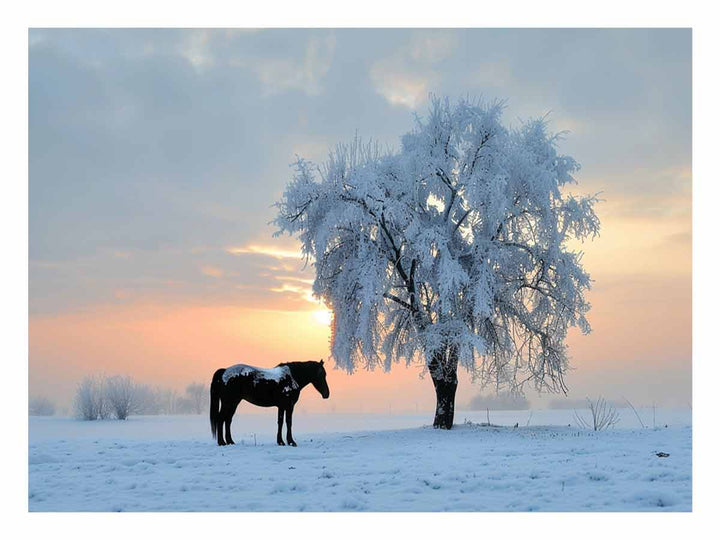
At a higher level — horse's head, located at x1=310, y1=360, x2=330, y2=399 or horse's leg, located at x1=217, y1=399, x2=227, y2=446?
horse's head, located at x1=310, y1=360, x2=330, y2=399

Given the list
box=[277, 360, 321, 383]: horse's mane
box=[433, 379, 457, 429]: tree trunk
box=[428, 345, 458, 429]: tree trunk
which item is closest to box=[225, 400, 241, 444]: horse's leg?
box=[277, 360, 321, 383]: horse's mane

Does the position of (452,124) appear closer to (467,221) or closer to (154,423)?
(467,221)

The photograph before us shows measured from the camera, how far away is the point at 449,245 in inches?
786

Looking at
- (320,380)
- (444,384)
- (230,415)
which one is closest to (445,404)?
(444,384)

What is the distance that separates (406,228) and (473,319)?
10.8 ft

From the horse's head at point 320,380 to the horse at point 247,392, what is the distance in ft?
2.00

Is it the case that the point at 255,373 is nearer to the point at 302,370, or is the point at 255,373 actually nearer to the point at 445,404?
the point at 302,370

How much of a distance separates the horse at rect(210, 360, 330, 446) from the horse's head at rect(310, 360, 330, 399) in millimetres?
608

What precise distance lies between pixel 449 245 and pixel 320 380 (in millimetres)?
6031

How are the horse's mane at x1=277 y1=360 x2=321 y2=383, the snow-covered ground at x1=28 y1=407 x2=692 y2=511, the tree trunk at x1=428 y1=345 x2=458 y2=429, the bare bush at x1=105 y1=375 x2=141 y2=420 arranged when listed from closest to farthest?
the snow-covered ground at x1=28 y1=407 x2=692 y2=511 < the horse's mane at x1=277 y1=360 x2=321 y2=383 < the tree trunk at x1=428 y1=345 x2=458 y2=429 < the bare bush at x1=105 y1=375 x2=141 y2=420

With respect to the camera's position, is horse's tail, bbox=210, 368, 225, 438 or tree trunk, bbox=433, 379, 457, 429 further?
tree trunk, bbox=433, 379, 457, 429

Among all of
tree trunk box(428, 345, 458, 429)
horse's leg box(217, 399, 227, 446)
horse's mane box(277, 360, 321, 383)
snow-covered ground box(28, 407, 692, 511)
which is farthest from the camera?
Answer: tree trunk box(428, 345, 458, 429)

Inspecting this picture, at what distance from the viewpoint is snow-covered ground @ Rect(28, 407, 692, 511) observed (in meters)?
9.22

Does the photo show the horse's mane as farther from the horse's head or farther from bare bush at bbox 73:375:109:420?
bare bush at bbox 73:375:109:420
